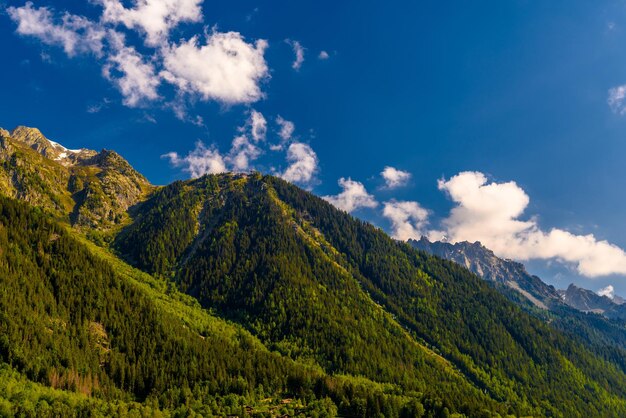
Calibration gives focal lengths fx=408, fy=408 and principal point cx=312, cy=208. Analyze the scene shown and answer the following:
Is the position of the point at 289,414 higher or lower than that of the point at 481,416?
lower

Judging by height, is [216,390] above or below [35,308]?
below

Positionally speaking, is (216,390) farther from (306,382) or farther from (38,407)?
(38,407)

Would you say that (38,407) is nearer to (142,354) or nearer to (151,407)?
(151,407)

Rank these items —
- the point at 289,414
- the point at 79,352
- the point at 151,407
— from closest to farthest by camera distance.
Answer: the point at 151,407, the point at 289,414, the point at 79,352

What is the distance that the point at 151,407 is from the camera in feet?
476

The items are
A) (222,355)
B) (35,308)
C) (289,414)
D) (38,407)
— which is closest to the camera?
(38,407)

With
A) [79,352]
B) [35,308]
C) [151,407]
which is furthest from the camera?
[35,308]

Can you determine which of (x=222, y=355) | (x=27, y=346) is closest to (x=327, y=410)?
(x=222, y=355)

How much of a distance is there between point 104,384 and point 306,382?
271 ft

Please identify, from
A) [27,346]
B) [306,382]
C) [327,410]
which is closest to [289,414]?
[327,410]

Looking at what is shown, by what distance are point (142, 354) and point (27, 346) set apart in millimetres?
45703

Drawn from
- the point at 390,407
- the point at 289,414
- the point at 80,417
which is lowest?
the point at 80,417

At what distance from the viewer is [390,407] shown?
16575cm

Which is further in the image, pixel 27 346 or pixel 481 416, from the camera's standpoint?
pixel 481 416
